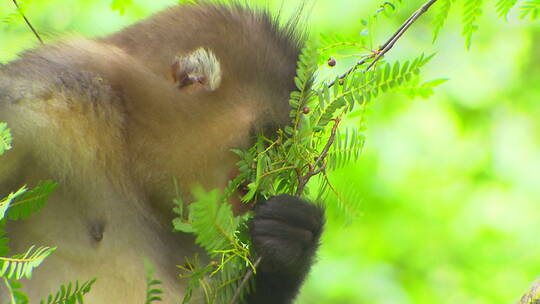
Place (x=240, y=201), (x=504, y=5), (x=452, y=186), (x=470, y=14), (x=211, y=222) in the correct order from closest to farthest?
(x=211, y=222) < (x=504, y=5) < (x=470, y=14) < (x=240, y=201) < (x=452, y=186)

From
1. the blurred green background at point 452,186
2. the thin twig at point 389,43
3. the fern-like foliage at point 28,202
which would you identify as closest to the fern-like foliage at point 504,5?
the thin twig at point 389,43

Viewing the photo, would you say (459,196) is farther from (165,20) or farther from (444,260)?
(165,20)

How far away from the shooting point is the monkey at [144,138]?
2.21 m

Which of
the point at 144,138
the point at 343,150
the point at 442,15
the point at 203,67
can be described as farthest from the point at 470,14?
the point at 144,138

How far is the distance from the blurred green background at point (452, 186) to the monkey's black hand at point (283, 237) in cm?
327

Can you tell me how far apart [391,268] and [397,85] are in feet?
14.9

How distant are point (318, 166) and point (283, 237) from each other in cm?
26

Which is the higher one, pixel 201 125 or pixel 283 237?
pixel 201 125

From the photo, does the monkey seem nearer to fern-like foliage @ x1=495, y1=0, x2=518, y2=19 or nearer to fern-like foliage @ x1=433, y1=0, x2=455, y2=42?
fern-like foliage @ x1=433, y1=0, x2=455, y2=42

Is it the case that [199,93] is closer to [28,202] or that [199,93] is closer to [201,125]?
[201,125]

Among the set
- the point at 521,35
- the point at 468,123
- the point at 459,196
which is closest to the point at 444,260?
the point at 459,196

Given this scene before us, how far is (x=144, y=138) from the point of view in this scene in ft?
7.85

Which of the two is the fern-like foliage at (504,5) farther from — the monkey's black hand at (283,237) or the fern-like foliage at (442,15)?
the monkey's black hand at (283,237)

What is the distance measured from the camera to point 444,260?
21.7 feet
